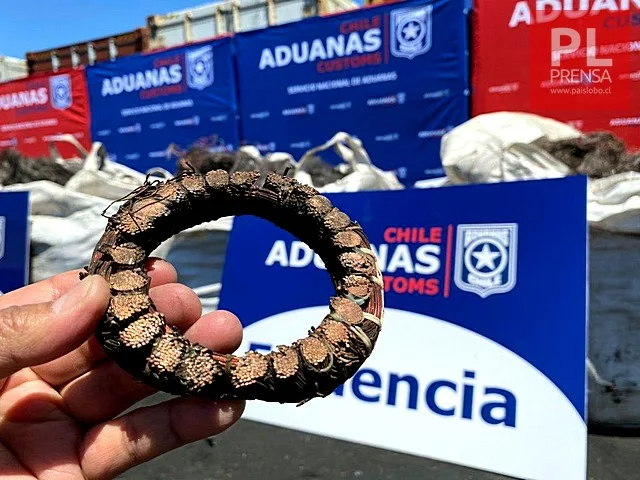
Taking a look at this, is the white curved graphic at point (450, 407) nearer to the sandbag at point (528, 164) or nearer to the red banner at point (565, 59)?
the sandbag at point (528, 164)

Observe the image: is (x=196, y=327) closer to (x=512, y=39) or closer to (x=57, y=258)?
(x=57, y=258)

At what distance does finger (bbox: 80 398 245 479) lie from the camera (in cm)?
130

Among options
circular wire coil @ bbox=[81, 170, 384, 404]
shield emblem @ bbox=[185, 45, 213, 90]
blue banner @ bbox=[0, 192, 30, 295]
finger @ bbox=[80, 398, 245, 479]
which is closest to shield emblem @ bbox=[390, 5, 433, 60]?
shield emblem @ bbox=[185, 45, 213, 90]

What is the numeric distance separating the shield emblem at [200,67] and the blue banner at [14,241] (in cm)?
369

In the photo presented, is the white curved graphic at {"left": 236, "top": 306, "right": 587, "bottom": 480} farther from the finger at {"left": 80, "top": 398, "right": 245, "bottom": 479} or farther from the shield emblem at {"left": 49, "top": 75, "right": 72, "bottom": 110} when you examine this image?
the shield emblem at {"left": 49, "top": 75, "right": 72, "bottom": 110}

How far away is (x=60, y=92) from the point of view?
8570 mm

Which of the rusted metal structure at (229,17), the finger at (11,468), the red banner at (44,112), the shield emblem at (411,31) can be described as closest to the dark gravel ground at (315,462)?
the finger at (11,468)

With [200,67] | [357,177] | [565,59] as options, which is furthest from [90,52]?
[357,177]

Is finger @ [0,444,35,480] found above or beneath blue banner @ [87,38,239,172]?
beneath

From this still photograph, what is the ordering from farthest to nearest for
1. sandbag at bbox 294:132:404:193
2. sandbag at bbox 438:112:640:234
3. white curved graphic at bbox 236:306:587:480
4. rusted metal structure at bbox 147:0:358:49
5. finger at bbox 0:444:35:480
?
rusted metal structure at bbox 147:0:358:49 < sandbag at bbox 294:132:404:193 < sandbag at bbox 438:112:640:234 < white curved graphic at bbox 236:306:587:480 < finger at bbox 0:444:35:480

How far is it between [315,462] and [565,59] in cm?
394

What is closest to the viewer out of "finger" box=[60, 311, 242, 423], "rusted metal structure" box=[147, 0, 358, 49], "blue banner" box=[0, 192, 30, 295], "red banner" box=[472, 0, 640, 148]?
"finger" box=[60, 311, 242, 423]

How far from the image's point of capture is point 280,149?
665cm

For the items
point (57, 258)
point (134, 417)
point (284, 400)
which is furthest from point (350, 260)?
point (57, 258)
